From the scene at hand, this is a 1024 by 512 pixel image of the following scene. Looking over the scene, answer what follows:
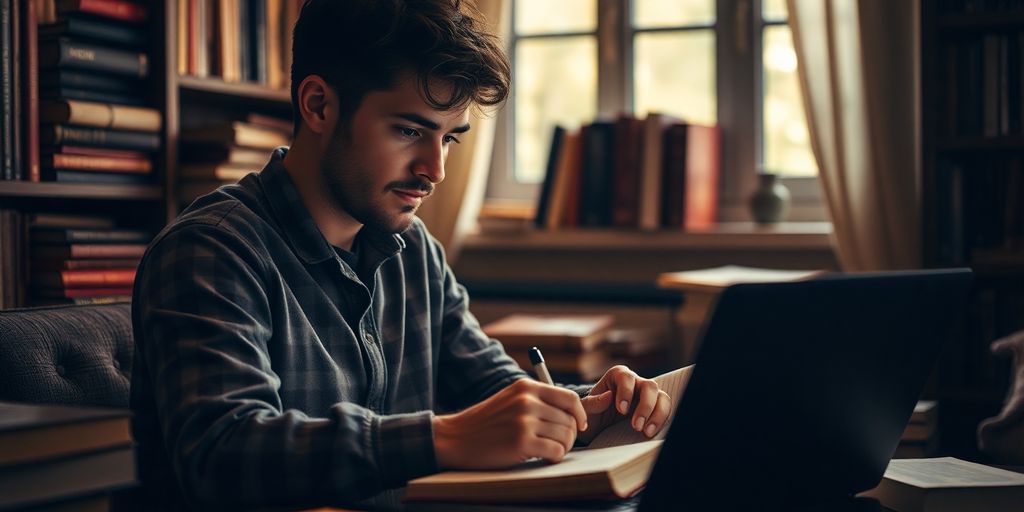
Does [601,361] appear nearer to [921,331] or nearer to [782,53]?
[782,53]

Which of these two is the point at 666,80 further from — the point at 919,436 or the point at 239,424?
the point at 239,424

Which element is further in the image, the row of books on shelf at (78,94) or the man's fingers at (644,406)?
the row of books on shelf at (78,94)

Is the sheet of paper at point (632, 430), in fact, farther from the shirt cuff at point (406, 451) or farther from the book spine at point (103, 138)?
the book spine at point (103, 138)

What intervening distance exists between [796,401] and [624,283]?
1801 millimetres

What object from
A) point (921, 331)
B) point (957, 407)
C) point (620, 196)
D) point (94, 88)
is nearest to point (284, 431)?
point (921, 331)

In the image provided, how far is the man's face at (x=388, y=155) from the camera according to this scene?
1.19 meters

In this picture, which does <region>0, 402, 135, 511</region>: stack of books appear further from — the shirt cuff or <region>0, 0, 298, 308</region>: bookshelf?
<region>0, 0, 298, 308</region>: bookshelf

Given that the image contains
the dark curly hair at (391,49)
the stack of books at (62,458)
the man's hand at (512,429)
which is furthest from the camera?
the dark curly hair at (391,49)

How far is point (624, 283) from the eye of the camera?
8.45ft

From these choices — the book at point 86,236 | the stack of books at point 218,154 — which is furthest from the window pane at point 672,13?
the book at point 86,236

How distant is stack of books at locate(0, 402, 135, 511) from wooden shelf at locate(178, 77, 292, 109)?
4.95ft

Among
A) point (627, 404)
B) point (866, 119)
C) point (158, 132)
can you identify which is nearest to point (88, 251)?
point (158, 132)

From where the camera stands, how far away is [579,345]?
2.13m

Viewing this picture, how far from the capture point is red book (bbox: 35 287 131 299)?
6.46 feet
